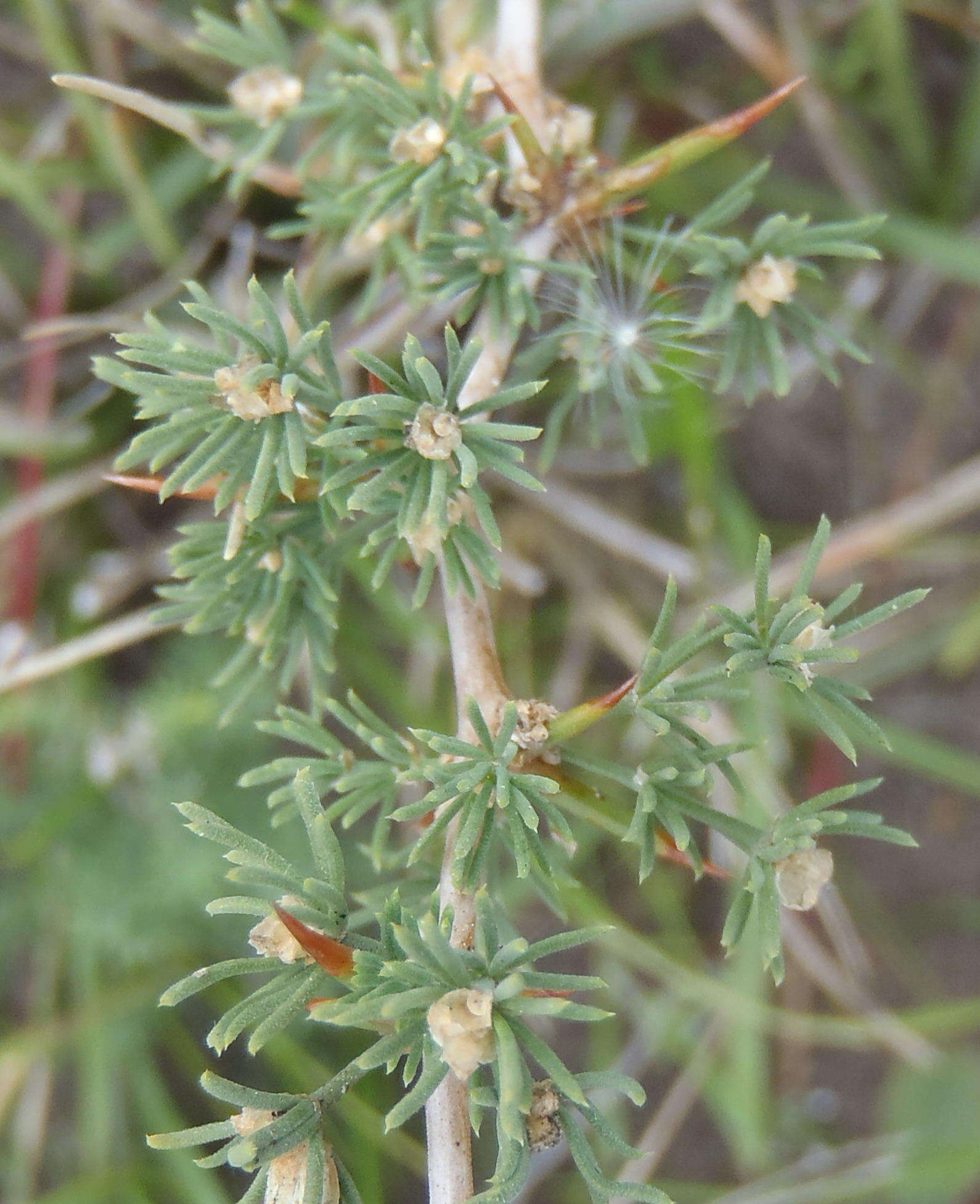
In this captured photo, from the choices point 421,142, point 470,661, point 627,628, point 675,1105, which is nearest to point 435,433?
point 470,661

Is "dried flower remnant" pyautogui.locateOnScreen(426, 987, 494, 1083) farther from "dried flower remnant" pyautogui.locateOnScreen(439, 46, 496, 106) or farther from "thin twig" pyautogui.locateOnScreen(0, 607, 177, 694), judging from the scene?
"dried flower remnant" pyautogui.locateOnScreen(439, 46, 496, 106)

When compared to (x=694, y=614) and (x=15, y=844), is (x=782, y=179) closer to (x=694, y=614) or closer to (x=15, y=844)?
(x=694, y=614)

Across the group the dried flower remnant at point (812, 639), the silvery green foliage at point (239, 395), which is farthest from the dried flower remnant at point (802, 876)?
the silvery green foliage at point (239, 395)

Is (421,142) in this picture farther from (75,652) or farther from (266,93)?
(75,652)

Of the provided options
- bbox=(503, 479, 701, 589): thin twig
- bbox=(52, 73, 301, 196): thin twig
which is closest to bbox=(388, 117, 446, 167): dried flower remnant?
bbox=(52, 73, 301, 196): thin twig

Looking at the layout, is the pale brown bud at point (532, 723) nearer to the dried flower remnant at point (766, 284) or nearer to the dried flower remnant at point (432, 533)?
the dried flower remnant at point (432, 533)

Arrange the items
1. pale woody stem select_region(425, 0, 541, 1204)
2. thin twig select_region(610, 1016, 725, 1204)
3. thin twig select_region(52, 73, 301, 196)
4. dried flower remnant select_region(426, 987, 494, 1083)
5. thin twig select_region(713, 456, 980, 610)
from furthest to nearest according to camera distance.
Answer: thin twig select_region(610, 1016, 725, 1204) < thin twig select_region(713, 456, 980, 610) < thin twig select_region(52, 73, 301, 196) < pale woody stem select_region(425, 0, 541, 1204) < dried flower remnant select_region(426, 987, 494, 1083)

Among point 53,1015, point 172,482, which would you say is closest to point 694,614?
point 172,482

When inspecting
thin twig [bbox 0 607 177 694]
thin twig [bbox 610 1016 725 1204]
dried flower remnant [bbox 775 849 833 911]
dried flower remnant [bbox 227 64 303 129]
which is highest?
dried flower remnant [bbox 227 64 303 129]
